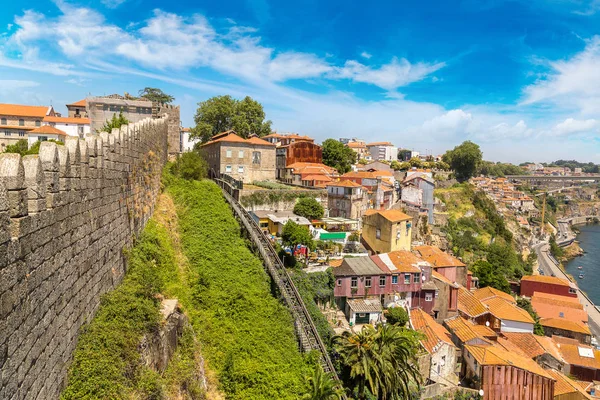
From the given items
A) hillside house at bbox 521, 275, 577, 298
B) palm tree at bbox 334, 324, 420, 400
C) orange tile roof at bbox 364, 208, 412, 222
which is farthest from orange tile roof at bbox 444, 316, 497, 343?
hillside house at bbox 521, 275, 577, 298

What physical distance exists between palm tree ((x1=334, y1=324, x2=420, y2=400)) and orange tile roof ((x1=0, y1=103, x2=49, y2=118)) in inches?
1744

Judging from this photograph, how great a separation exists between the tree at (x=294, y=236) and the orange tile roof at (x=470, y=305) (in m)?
15.0

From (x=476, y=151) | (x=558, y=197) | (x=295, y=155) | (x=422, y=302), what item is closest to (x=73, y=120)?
(x=295, y=155)

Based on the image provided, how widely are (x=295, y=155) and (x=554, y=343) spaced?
31066 millimetres

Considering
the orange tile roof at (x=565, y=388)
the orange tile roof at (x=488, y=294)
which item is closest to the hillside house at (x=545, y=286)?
the orange tile roof at (x=488, y=294)

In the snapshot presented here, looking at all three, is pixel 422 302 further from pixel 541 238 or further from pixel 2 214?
pixel 541 238

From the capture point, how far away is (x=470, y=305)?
96.7 ft

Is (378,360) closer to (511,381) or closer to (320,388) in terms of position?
(320,388)

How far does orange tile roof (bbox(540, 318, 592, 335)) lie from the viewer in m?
30.9

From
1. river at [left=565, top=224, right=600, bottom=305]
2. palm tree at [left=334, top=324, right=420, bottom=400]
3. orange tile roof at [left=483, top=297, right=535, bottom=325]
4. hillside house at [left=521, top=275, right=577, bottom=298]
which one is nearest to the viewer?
palm tree at [left=334, top=324, right=420, bottom=400]

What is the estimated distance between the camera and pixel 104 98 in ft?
93.5

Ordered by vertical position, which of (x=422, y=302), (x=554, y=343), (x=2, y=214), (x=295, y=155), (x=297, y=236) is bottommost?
(x=554, y=343)

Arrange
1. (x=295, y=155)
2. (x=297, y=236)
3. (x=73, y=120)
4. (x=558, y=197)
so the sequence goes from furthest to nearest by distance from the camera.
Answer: (x=558, y=197)
(x=295, y=155)
(x=73, y=120)
(x=297, y=236)

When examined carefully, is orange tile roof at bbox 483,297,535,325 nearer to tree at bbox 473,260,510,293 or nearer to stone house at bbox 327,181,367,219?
tree at bbox 473,260,510,293
